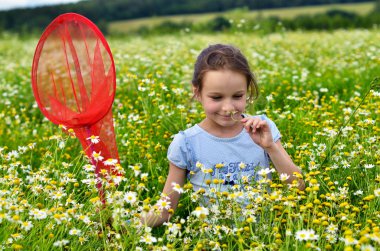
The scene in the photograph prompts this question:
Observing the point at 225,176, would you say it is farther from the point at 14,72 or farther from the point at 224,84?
the point at 14,72

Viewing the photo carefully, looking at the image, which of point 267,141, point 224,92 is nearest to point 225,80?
point 224,92

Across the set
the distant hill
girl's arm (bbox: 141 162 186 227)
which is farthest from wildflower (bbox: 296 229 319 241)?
the distant hill

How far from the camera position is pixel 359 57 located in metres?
7.34

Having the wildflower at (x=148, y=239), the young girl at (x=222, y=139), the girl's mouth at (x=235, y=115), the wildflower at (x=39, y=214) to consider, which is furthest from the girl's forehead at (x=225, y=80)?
the wildflower at (x=39, y=214)

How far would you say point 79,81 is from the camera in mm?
3258

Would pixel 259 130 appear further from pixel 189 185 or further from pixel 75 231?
pixel 75 231

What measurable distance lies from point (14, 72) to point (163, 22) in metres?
11.5

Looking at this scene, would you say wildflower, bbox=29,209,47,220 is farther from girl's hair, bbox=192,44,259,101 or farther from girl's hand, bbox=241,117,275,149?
girl's hair, bbox=192,44,259,101

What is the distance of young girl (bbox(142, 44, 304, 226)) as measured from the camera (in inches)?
109

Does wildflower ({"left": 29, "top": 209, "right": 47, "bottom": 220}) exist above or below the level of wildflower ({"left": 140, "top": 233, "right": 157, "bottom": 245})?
above

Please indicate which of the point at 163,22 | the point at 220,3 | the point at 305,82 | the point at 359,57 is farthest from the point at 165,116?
the point at 220,3

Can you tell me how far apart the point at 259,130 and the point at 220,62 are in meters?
0.41

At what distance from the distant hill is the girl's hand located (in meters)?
23.8

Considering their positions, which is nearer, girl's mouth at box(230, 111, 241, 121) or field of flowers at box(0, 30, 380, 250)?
field of flowers at box(0, 30, 380, 250)
